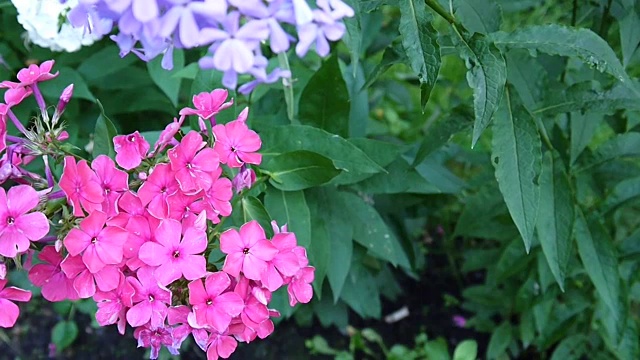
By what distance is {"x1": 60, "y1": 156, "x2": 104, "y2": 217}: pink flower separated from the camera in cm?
79

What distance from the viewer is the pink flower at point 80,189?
0.79 m

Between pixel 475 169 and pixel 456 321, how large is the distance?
613 mm

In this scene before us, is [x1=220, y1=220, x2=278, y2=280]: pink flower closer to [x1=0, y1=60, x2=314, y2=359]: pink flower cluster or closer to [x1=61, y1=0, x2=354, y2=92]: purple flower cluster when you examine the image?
[x1=0, y1=60, x2=314, y2=359]: pink flower cluster

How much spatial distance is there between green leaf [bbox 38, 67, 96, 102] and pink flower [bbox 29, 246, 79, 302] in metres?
0.62

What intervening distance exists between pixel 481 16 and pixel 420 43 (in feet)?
0.94

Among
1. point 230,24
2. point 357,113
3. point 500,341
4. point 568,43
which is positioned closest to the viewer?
point 230,24

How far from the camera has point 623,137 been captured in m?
1.28

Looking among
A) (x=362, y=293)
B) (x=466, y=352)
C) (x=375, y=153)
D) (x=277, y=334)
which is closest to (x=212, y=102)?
(x=375, y=153)

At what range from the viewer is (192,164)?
2.72 ft

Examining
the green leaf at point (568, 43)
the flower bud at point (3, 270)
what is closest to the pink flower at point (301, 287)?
the flower bud at point (3, 270)

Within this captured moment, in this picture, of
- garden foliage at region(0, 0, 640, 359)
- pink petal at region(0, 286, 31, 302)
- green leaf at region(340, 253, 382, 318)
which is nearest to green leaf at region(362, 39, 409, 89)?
garden foliage at region(0, 0, 640, 359)

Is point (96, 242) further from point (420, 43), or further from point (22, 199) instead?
point (420, 43)

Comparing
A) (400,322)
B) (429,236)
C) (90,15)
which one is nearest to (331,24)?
(90,15)

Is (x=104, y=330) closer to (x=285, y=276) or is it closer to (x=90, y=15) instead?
(x=285, y=276)
